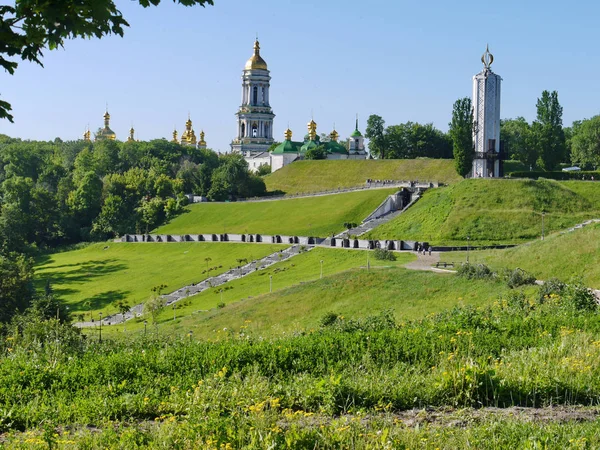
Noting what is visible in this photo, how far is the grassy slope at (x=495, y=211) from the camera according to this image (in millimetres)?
Answer: 57500

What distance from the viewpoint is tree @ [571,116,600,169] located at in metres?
90.2

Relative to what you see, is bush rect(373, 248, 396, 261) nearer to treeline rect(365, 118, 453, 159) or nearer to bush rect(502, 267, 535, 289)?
bush rect(502, 267, 535, 289)

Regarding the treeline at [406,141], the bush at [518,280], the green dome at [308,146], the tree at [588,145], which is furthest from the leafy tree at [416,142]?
the bush at [518,280]

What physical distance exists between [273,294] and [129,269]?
28015 mm

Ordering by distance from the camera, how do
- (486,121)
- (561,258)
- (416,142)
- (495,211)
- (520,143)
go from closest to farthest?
1. (561,258)
2. (495,211)
3. (486,121)
4. (520,143)
5. (416,142)

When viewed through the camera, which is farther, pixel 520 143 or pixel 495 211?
pixel 520 143

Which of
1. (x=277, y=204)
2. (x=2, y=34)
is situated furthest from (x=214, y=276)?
(x=2, y=34)

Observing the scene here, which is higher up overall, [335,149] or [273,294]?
[335,149]

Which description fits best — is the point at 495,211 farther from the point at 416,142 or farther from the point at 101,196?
the point at 101,196

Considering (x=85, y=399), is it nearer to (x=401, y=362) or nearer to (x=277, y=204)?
(x=401, y=362)

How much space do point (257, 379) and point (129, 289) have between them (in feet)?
153

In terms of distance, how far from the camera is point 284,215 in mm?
78750

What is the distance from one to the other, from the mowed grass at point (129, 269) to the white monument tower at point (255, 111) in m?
61.9

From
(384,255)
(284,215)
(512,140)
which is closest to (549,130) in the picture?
(284,215)
